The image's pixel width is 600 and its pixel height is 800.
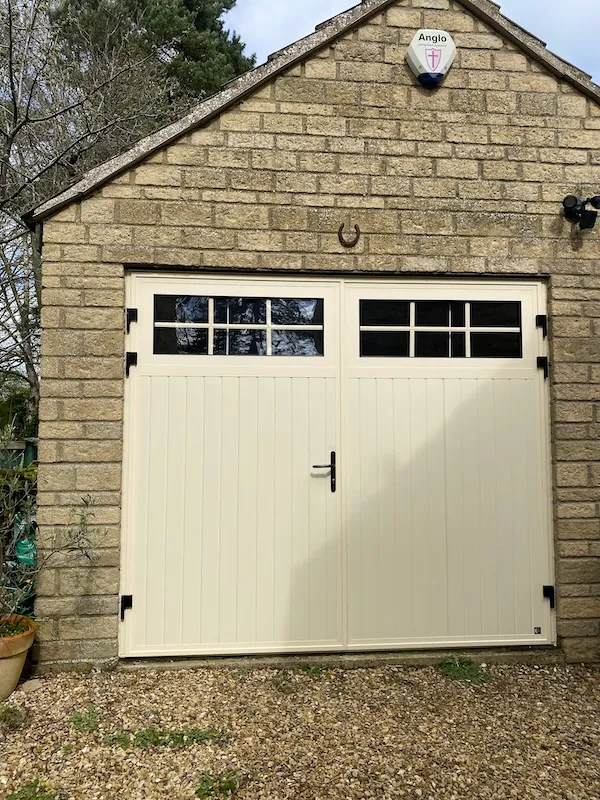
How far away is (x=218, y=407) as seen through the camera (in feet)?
12.3

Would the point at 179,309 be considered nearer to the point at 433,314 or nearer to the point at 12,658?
the point at 433,314

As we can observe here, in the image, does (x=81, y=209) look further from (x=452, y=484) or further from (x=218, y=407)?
(x=452, y=484)

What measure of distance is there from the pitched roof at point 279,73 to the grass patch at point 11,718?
9.49 ft

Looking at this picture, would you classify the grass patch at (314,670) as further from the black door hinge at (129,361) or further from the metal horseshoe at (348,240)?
the metal horseshoe at (348,240)

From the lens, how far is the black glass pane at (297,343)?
3.85 m

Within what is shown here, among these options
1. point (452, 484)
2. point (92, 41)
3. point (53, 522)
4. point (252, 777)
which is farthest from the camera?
point (92, 41)

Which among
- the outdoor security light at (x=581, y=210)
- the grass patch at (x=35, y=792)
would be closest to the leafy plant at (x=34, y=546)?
the grass patch at (x=35, y=792)

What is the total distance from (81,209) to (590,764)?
13.8 feet

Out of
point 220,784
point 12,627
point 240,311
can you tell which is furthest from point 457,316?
point 12,627

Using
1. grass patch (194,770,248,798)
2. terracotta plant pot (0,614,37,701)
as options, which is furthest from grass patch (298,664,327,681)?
terracotta plant pot (0,614,37,701)

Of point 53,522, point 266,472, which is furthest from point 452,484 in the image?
point 53,522

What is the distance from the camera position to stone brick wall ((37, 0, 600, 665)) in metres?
3.58

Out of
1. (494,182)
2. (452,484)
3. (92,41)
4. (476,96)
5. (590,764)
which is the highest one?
(92,41)

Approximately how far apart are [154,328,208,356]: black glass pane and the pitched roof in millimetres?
1039
